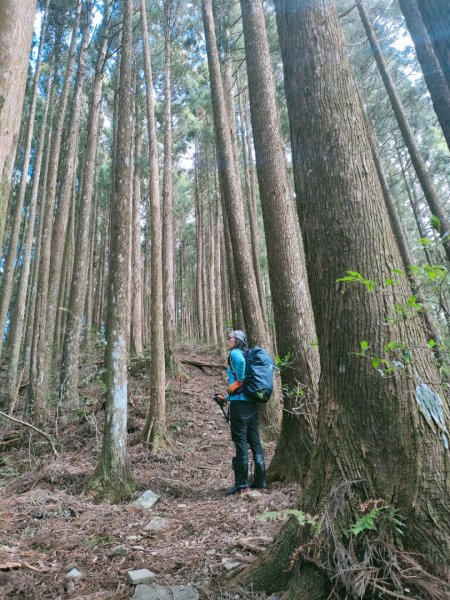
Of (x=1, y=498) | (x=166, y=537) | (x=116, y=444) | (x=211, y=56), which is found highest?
(x=211, y=56)

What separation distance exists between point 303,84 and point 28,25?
1.69 meters

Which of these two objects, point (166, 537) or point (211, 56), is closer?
point (166, 537)

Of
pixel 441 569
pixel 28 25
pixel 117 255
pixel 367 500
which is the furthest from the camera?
pixel 117 255

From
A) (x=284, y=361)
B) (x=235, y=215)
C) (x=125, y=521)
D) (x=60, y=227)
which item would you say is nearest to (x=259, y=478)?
(x=284, y=361)

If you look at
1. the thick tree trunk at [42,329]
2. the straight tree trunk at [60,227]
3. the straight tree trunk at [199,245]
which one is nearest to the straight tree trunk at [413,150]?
the straight tree trunk at [60,227]

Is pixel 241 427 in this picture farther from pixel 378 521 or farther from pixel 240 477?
pixel 378 521

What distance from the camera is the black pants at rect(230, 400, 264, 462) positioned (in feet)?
15.6

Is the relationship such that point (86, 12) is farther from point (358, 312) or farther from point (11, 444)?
point (358, 312)

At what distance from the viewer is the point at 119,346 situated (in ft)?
17.5

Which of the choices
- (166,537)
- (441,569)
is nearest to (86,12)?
(166,537)

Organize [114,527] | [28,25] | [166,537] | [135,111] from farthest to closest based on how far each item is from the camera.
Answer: [135,111]
[114,527]
[166,537]
[28,25]

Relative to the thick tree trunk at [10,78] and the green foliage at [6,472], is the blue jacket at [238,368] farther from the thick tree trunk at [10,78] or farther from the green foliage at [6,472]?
the green foliage at [6,472]

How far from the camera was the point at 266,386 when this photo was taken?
480cm

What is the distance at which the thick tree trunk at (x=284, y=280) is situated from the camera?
4406 mm
